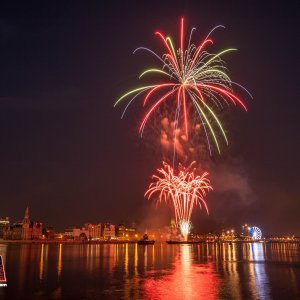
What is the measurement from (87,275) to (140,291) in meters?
9.14

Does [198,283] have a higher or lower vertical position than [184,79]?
lower

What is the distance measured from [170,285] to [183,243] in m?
107

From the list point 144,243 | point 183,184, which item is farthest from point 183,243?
point 183,184

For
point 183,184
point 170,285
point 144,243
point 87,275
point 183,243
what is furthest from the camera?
point 144,243

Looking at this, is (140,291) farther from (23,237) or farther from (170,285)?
(23,237)

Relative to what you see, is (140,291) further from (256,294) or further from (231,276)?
(231,276)

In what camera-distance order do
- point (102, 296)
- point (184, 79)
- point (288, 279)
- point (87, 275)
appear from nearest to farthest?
1. point (102, 296)
2. point (288, 279)
3. point (87, 275)
4. point (184, 79)

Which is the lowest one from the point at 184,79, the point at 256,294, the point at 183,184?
the point at 256,294

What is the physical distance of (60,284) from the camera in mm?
24125

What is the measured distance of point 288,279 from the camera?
1063 inches

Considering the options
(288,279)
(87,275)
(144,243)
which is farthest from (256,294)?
(144,243)

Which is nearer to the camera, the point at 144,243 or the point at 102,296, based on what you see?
the point at 102,296

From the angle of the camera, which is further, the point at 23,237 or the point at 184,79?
the point at 23,237

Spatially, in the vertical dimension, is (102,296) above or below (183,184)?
below
